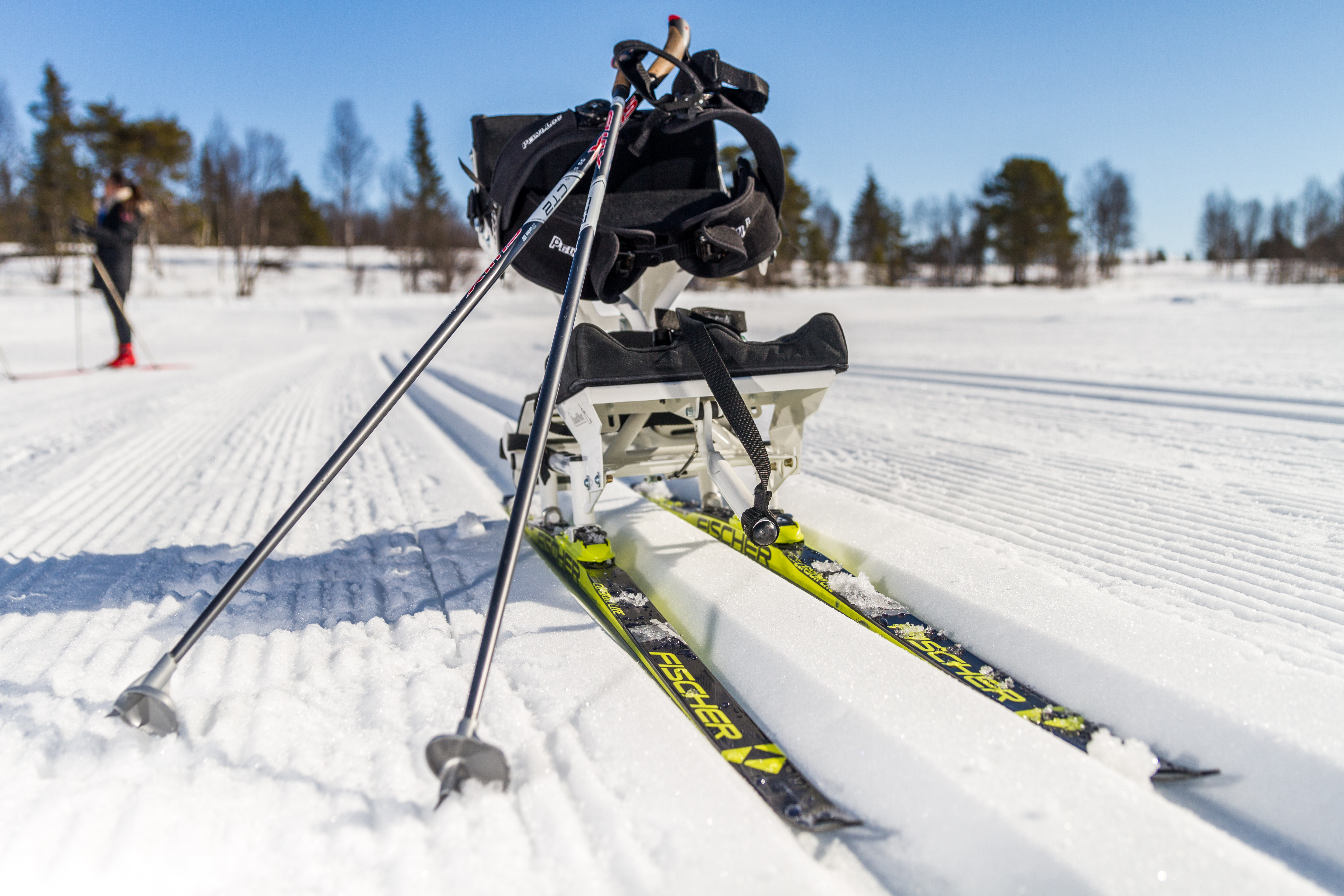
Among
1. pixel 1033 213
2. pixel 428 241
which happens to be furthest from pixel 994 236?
pixel 428 241

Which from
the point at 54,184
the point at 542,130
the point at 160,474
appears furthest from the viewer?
the point at 54,184

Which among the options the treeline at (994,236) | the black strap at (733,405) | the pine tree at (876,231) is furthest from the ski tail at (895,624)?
the pine tree at (876,231)

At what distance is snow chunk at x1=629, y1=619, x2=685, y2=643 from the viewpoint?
6.10 ft

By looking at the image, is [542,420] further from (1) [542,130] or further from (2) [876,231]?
(2) [876,231]

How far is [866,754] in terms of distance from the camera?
1.31m

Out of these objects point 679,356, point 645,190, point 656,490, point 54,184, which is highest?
point 54,184

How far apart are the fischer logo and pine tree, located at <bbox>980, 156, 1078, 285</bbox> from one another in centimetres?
4072

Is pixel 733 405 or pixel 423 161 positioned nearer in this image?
pixel 733 405

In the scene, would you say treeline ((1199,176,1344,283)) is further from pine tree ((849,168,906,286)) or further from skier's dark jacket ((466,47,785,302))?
skier's dark jacket ((466,47,785,302))

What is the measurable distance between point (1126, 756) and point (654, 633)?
3.43ft

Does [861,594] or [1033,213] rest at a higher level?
[1033,213]

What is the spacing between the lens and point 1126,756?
4.27 feet

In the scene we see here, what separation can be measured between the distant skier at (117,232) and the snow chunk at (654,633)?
1050 cm

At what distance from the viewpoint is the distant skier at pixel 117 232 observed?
9.29 m
